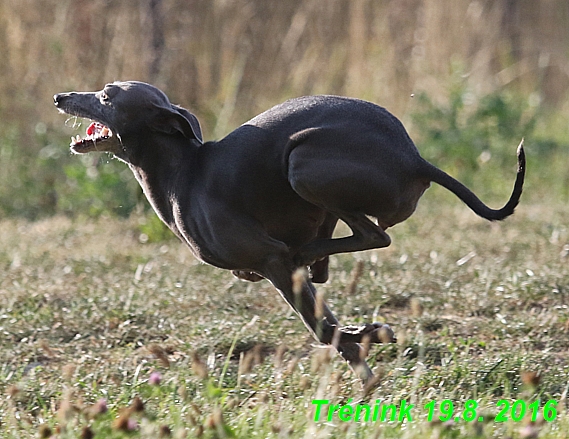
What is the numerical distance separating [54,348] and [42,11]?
478 cm

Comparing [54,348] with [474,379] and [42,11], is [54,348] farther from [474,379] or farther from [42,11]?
[42,11]

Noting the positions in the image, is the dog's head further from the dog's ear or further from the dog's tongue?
the dog's tongue

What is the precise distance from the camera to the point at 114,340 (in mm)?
4410

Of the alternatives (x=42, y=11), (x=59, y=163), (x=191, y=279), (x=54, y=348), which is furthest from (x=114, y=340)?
(x=42, y=11)

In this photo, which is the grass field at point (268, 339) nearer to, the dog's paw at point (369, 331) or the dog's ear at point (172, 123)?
the dog's paw at point (369, 331)

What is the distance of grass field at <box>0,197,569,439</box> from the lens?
2.88 m

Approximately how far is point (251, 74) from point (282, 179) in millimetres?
5439

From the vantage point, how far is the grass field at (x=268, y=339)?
2881 mm

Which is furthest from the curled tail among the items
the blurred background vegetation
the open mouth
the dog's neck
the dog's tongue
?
the blurred background vegetation

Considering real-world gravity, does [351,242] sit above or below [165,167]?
below

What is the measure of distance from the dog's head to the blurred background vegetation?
346 cm

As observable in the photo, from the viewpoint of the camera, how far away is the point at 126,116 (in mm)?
3588

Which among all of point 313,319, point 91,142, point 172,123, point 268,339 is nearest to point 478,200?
point 313,319

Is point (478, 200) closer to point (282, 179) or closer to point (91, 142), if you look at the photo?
point (282, 179)
